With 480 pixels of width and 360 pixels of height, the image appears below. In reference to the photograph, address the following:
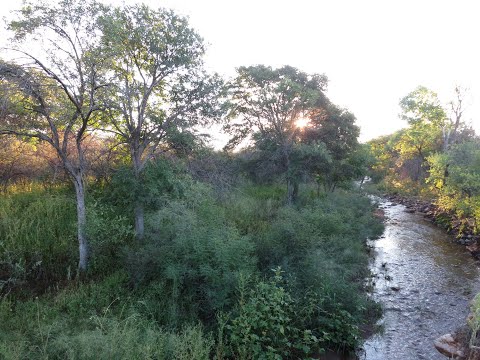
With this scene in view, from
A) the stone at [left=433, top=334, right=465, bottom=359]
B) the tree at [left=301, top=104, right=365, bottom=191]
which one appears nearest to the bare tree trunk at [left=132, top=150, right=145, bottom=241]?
the stone at [left=433, top=334, right=465, bottom=359]

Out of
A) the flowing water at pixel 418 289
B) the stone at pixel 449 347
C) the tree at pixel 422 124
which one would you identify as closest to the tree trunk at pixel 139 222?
the flowing water at pixel 418 289

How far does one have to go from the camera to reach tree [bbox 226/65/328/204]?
16297mm

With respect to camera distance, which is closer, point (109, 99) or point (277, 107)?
point (109, 99)

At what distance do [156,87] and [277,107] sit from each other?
8.37 metres

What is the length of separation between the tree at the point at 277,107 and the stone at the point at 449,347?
404 inches

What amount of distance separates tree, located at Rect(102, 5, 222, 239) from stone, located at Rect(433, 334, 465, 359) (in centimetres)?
890

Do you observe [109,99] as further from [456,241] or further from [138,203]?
[456,241]

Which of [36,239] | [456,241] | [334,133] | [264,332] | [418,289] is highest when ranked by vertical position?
[334,133]

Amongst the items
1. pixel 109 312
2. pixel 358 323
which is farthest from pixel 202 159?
pixel 358 323

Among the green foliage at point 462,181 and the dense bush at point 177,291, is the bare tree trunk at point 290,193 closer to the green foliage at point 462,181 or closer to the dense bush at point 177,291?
the dense bush at point 177,291

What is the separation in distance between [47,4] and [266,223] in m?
10.4

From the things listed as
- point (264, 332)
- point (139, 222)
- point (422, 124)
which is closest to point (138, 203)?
point (139, 222)

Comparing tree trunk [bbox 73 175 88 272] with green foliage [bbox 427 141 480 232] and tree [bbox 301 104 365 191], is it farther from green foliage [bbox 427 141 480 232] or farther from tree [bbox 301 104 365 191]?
green foliage [bbox 427 141 480 232]

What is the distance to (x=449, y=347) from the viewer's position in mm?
7398
